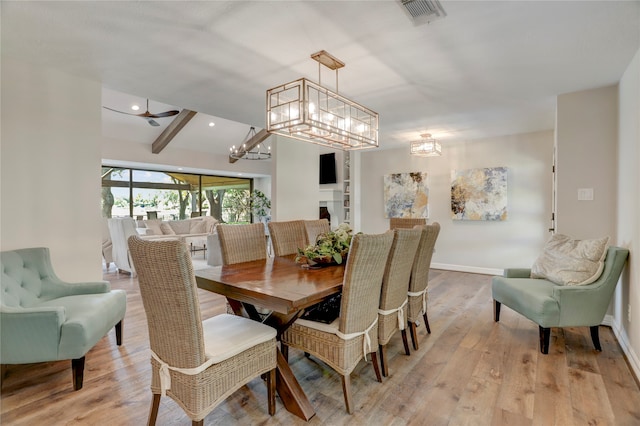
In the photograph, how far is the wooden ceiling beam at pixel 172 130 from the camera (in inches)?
265

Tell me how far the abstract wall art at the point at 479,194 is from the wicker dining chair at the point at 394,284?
3758mm

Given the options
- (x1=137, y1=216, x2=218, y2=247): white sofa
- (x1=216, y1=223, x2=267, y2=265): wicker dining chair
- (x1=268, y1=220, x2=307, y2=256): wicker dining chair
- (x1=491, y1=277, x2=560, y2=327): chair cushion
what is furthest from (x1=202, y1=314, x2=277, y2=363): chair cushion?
(x1=137, y1=216, x2=218, y2=247): white sofa

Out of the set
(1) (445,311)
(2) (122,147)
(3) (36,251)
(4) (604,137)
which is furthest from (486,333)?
(2) (122,147)

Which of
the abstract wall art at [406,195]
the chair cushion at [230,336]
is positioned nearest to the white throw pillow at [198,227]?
the abstract wall art at [406,195]

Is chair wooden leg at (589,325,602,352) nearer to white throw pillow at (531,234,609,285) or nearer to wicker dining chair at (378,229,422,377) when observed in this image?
white throw pillow at (531,234,609,285)

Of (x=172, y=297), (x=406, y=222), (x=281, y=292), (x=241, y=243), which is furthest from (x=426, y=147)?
(x=172, y=297)

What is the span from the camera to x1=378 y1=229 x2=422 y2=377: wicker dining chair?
217 centimetres

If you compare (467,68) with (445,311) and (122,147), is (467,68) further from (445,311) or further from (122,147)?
(122,147)

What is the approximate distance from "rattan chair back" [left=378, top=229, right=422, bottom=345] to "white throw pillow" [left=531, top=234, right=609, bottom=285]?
5.01ft

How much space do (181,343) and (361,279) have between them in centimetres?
99

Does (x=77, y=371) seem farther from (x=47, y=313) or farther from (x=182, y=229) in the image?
(x=182, y=229)

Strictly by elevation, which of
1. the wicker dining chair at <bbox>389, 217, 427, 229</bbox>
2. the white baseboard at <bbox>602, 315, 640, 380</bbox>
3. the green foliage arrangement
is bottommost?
the white baseboard at <bbox>602, 315, 640, 380</bbox>

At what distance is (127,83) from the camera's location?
120 inches

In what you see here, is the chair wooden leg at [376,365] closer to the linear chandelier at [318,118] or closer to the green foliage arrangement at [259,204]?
the linear chandelier at [318,118]
